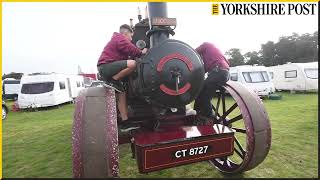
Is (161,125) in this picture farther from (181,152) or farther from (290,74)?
(290,74)

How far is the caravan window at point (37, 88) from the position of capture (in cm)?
1769

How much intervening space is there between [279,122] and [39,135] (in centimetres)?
664

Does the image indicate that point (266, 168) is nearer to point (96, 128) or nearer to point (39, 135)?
point (96, 128)

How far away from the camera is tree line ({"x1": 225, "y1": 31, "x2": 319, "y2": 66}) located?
4417 centimetres

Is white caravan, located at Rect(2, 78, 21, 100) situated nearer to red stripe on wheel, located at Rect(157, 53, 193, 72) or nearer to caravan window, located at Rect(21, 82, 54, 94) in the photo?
caravan window, located at Rect(21, 82, 54, 94)

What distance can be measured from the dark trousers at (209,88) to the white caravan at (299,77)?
18.4 metres

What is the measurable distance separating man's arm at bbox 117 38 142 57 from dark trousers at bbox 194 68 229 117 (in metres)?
1.07

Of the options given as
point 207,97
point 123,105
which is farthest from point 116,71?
point 207,97

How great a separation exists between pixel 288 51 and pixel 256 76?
31638 mm

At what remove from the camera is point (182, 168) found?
446 cm

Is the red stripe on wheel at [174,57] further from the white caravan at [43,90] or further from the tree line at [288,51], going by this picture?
the tree line at [288,51]

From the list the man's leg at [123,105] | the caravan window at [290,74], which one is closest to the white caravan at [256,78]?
the caravan window at [290,74]

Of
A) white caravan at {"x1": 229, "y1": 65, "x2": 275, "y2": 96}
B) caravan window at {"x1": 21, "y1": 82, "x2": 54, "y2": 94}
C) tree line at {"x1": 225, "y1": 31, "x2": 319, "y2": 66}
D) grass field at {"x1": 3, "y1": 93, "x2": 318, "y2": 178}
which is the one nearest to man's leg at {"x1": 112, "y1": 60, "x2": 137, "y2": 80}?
grass field at {"x1": 3, "y1": 93, "x2": 318, "y2": 178}

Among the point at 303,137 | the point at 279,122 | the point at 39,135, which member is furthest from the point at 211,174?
the point at 39,135
